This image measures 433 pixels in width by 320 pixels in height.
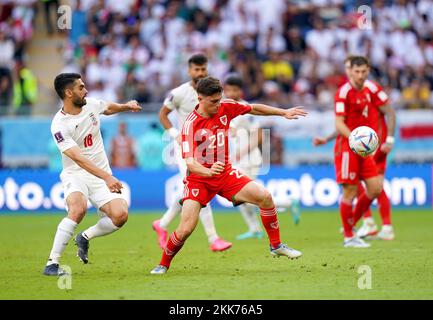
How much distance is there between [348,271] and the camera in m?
10.7

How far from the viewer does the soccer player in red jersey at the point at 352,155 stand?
44.7 feet

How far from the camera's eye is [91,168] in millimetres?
10711

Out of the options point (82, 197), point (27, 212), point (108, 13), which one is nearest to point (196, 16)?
point (108, 13)

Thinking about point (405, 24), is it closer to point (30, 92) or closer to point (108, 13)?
point (108, 13)

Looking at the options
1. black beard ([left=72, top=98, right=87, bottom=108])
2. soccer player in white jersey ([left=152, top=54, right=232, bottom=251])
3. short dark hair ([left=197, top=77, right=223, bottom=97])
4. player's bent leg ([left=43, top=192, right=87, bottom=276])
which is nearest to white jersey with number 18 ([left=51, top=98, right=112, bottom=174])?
black beard ([left=72, top=98, right=87, bottom=108])

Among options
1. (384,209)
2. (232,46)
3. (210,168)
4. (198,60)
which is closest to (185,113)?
(198,60)

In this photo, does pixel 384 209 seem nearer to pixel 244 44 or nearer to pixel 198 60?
pixel 198 60

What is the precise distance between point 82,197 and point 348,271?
10.5 ft

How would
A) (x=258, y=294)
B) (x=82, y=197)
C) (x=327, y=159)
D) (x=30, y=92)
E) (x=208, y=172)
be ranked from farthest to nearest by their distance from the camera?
(x=30, y=92) → (x=327, y=159) → (x=82, y=197) → (x=208, y=172) → (x=258, y=294)

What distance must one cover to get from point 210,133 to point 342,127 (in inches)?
127

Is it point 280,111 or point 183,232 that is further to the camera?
point 280,111

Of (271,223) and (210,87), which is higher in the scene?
(210,87)

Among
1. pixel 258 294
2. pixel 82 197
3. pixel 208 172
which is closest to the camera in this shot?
pixel 258 294

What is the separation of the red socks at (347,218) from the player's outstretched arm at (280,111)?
3029 millimetres
